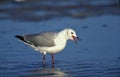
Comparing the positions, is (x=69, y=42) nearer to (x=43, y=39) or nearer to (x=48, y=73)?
(x=43, y=39)

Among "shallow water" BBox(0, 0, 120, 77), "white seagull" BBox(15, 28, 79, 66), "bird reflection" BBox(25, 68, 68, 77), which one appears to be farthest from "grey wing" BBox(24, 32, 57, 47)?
"bird reflection" BBox(25, 68, 68, 77)

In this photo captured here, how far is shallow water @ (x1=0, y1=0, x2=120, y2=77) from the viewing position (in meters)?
10.8

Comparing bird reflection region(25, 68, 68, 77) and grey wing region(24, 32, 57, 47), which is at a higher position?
grey wing region(24, 32, 57, 47)

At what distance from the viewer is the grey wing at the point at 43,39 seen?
11.6 m

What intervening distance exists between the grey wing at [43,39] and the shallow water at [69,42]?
441 millimetres

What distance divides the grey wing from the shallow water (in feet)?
1.45

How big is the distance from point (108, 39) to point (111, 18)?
4.18m

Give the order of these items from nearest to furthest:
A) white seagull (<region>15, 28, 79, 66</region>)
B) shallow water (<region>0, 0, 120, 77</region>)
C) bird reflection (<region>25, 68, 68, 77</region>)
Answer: bird reflection (<region>25, 68, 68, 77</region>) < shallow water (<region>0, 0, 120, 77</region>) < white seagull (<region>15, 28, 79, 66</region>)

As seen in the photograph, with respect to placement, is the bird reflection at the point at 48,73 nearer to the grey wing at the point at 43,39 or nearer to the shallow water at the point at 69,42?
the shallow water at the point at 69,42

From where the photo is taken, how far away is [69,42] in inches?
559

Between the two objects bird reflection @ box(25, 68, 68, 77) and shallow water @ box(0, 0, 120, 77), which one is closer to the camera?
bird reflection @ box(25, 68, 68, 77)

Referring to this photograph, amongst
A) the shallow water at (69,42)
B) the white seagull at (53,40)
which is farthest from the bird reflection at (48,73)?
the white seagull at (53,40)

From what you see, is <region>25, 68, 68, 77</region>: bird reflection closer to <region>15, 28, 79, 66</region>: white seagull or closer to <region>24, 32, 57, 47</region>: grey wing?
<region>15, 28, 79, 66</region>: white seagull

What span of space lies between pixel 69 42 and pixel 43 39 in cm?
258
